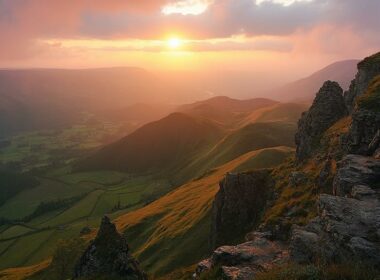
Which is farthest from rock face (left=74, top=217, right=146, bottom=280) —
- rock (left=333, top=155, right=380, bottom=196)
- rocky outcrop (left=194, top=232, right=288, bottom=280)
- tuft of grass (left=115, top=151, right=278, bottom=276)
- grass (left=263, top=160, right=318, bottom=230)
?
tuft of grass (left=115, top=151, right=278, bottom=276)

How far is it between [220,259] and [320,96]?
1628 inches

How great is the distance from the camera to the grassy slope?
278ft

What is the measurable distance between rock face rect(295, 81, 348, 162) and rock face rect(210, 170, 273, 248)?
719cm

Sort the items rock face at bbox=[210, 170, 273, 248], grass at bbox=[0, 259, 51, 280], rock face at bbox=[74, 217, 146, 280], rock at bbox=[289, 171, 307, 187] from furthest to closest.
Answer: grass at bbox=[0, 259, 51, 280] → rock face at bbox=[210, 170, 273, 248] → rock at bbox=[289, 171, 307, 187] → rock face at bbox=[74, 217, 146, 280]

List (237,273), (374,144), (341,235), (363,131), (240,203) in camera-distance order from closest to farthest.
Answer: (341,235), (237,273), (374,144), (363,131), (240,203)

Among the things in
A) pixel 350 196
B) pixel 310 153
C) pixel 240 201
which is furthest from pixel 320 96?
pixel 350 196

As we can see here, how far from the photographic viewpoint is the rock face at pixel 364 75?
6012cm

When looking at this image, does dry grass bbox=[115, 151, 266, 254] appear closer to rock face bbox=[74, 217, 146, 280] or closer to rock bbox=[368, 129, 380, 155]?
rock face bbox=[74, 217, 146, 280]

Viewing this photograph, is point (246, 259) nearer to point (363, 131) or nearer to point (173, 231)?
point (363, 131)

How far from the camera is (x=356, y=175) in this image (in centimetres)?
3262

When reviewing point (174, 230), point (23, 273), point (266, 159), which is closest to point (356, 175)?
point (174, 230)

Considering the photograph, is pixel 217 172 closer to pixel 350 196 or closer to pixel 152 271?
pixel 152 271

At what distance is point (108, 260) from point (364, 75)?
43.8 metres

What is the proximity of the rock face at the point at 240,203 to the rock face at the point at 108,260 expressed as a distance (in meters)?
17.2
